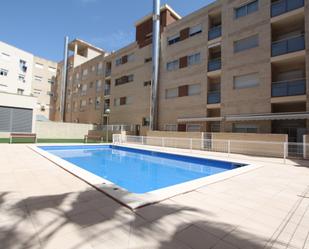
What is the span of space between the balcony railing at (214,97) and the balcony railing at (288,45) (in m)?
5.79

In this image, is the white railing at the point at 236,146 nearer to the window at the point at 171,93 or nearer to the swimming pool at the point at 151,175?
the swimming pool at the point at 151,175

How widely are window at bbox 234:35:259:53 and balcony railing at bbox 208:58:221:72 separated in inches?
74.6

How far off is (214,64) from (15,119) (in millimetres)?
23839

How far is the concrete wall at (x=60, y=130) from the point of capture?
86.3 ft

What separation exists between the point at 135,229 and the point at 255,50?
19.5m

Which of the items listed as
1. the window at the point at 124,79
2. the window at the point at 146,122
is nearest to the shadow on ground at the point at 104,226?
the window at the point at 146,122

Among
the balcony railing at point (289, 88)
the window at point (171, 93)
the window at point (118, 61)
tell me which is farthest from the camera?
the window at point (118, 61)

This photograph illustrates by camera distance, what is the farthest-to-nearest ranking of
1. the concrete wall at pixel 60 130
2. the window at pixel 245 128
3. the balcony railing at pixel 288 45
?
the concrete wall at pixel 60 130 → the window at pixel 245 128 → the balcony railing at pixel 288 45

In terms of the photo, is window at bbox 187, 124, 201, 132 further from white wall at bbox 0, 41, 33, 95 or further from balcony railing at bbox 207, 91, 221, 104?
white wall at bbox 0, 41, 33, 95

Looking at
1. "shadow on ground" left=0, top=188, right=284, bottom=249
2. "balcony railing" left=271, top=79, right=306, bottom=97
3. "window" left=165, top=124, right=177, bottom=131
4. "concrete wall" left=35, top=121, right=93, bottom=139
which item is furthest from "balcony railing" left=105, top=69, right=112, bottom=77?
"shadow on ground" left=0, top=188, right=284, bottom=249

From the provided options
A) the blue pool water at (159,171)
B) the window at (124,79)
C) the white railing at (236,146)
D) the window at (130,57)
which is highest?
the window at (130,57)

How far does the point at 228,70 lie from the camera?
19312 mm

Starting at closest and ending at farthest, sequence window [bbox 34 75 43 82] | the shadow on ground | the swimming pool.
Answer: the shadow on ground → the swimming pool → window [bbox 34 75 43 82]

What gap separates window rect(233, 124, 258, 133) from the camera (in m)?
17.3
